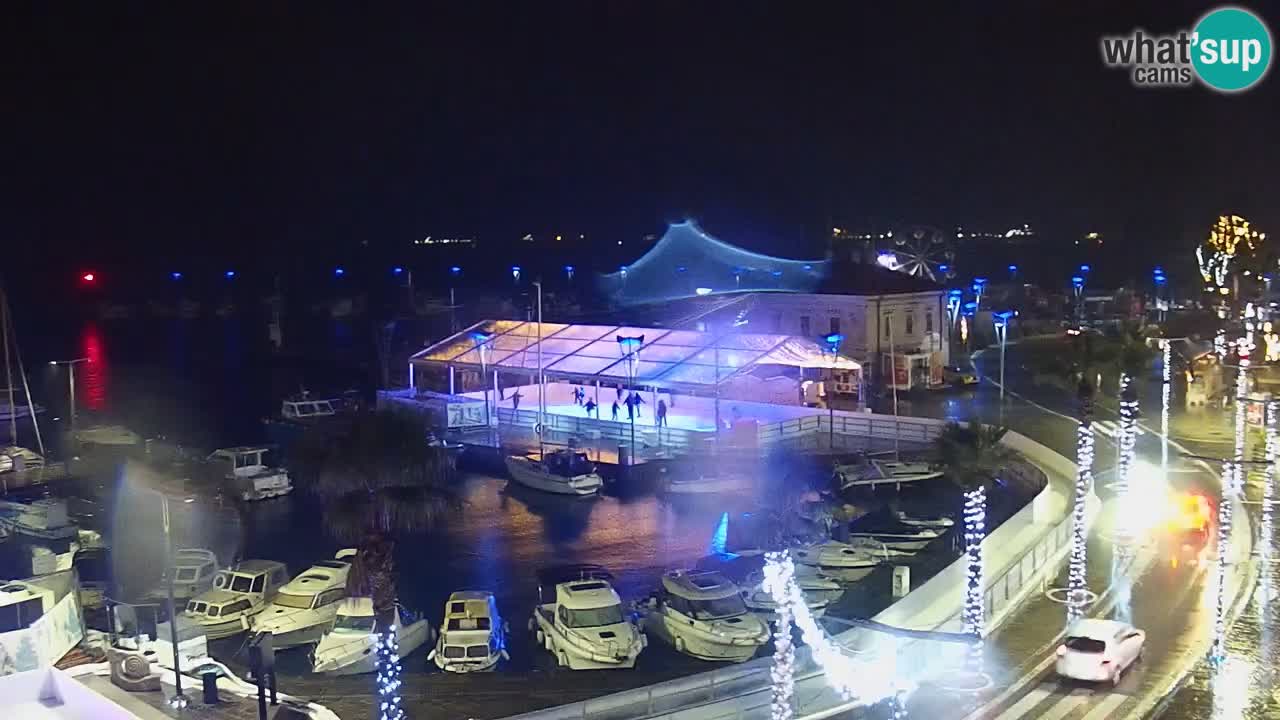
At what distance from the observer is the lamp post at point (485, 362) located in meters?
26.0

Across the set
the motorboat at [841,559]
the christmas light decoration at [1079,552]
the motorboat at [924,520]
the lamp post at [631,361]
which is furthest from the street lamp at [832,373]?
the christmas light decoration at [1079,552]

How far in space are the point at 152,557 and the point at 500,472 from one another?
7.20 m

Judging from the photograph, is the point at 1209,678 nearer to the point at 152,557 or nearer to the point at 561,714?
the point at 561,714

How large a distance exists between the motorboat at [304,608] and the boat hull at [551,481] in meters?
6.35

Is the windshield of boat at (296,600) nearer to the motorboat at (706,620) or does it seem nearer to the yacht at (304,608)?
the yacht at (304,608)

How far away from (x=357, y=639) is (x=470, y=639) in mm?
1195

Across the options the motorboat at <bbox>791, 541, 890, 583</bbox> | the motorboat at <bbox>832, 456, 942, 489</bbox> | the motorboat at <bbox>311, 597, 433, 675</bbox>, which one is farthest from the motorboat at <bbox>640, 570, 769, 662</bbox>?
the motorboat at <bbox>832, 456, 942, 489</bbox>

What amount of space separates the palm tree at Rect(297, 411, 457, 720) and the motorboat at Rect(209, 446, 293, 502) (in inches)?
19.7

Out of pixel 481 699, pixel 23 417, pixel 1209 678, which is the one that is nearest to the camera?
pixel 1209 678

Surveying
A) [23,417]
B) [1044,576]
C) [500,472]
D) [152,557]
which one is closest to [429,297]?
[23,417]

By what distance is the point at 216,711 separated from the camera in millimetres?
7672

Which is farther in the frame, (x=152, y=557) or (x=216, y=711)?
(x=152, y=557)

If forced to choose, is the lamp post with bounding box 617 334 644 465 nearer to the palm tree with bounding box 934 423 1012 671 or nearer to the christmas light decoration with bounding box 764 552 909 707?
the palm tree with bounding box 934 423 1012 671

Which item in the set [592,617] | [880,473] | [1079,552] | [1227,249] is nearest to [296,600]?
[592,617]
